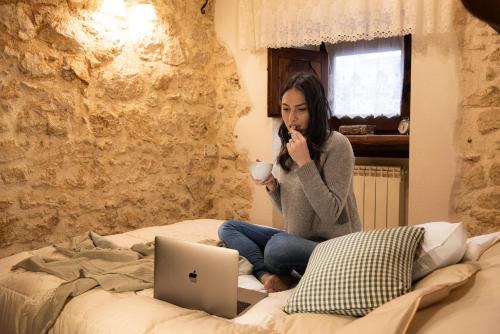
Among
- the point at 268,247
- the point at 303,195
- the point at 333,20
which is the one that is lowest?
the point at 268,247

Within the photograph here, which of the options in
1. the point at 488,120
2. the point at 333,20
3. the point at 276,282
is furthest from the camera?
the point at 333,20

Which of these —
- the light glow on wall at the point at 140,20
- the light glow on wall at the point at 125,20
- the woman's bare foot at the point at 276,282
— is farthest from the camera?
the light glow on wall at the point at 140,20

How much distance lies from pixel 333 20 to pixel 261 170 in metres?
1.51

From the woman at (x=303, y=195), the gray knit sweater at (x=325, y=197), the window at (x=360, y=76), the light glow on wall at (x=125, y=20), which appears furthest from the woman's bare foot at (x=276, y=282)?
the light glow on wall at (x=125, y=20)

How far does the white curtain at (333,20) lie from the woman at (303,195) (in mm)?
993

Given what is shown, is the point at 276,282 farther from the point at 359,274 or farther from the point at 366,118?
the point at 366,118

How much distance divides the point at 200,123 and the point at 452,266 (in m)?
2.59

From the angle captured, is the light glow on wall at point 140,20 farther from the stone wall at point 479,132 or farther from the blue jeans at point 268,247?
the stone wall at point 479,132

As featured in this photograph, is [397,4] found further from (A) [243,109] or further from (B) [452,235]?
(B) [452,235]

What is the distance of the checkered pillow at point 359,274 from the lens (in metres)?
1.16

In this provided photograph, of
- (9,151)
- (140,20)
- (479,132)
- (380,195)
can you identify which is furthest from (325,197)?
(140,20)

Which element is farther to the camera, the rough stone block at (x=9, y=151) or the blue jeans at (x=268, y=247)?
the rough stone block at (x=9, y=151)

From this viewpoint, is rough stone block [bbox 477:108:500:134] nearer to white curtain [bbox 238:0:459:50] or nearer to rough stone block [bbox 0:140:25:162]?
white curtain [bbox 238:0:459:50]

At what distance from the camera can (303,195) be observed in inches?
72.5
